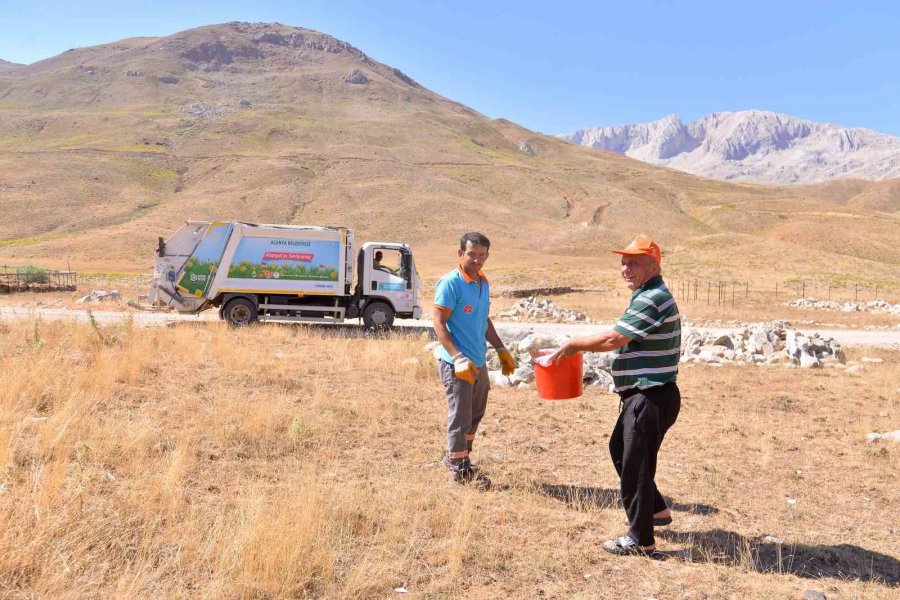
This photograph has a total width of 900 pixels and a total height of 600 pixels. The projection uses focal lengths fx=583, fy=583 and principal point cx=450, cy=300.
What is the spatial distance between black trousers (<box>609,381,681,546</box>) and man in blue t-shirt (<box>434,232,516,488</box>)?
126 centimetres

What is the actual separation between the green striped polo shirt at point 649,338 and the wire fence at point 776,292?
84.5ft

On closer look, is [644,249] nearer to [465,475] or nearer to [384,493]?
[465,475]

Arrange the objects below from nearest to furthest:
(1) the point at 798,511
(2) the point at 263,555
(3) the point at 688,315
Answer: (2) the point at 263,555
(1) the point at 798,511
(3) the point at 688,315

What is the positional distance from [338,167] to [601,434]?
8785 cm

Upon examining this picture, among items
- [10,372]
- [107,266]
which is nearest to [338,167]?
[107,266]

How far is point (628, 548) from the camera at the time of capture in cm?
383

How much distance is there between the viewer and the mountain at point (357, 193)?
56.5 metres

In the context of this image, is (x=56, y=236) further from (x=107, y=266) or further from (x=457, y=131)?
(x=457, y=131)

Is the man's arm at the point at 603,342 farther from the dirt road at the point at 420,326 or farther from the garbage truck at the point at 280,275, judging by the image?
the garbage truck at the point at 280,275

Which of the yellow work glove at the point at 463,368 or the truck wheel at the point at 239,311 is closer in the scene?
the yellow work glove at the point at 463,368

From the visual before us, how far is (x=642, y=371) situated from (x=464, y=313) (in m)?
1.58

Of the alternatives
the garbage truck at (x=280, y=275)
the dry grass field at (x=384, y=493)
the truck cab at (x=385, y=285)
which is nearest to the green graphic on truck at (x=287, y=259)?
the garbage truck at (x=280, y=275)

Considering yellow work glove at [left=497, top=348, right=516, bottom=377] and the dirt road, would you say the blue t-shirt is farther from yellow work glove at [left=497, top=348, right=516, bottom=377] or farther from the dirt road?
the dirt road

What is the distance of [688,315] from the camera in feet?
75.2
